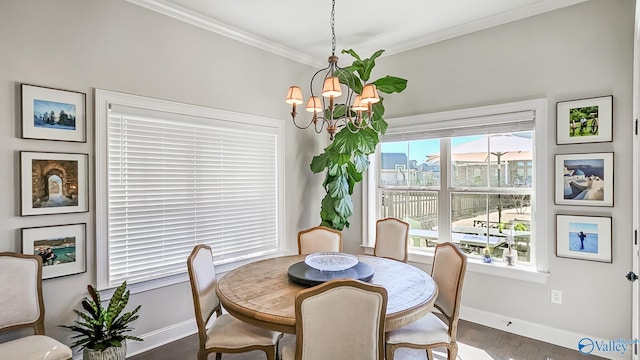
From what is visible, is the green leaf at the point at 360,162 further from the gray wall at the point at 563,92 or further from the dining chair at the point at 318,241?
the gray wall at the point at 563,92

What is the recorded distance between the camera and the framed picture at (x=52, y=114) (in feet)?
7.59

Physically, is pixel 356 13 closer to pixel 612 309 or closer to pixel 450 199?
pixel 450 199

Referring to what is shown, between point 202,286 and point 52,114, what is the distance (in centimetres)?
167

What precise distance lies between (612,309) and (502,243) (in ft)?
3.13

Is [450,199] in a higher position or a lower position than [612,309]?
higher

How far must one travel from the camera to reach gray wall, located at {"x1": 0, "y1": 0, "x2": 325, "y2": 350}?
2.27m

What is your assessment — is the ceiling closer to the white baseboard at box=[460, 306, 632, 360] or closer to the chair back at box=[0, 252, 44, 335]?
the chair back at box=[0, 252, 44, 335]

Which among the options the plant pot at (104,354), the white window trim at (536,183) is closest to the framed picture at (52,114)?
the plant pot at (104,354)

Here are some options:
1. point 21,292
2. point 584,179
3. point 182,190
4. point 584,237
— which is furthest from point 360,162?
point 21,292

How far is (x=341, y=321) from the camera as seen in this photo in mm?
1610

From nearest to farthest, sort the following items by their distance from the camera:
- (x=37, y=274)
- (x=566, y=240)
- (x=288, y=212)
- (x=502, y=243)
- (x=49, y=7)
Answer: (x=37, y=274)
(x=49, y=7)
(x=566, y=240)
(x=502, y=243)
(x=288, y=212)

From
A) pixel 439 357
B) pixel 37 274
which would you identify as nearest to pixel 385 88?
pixel 439 357

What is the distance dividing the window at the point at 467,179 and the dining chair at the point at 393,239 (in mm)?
631

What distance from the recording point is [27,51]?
232 cm
